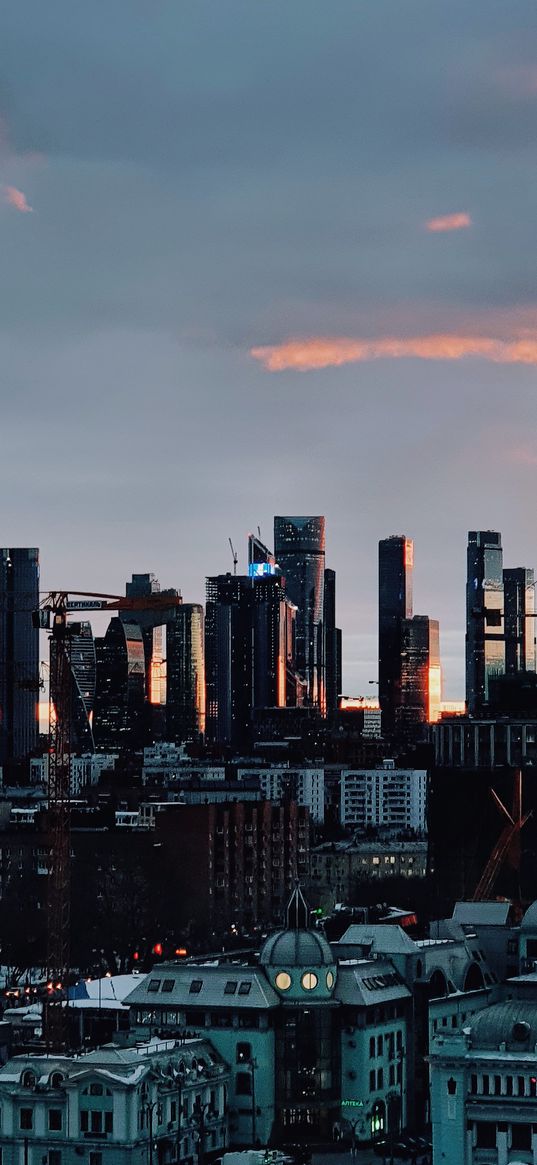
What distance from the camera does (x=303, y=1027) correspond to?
14525 centimetres

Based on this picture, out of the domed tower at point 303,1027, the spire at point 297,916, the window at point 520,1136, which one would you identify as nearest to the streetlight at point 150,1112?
the domed tower at point 303,1027

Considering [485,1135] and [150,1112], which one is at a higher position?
[150,1112]

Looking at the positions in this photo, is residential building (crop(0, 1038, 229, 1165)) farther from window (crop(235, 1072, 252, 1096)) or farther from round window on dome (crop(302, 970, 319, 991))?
round window on dome (crop(302, 970, 319, 991))

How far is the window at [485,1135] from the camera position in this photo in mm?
130250

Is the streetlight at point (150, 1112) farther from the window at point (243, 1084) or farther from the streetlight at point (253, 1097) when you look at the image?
the window at point (243, 1084)

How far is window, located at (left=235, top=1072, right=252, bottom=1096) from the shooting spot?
141750mm

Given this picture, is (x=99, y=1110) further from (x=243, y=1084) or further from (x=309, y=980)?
(x=309, y=980)

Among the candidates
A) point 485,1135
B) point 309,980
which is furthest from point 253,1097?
point 485,1135

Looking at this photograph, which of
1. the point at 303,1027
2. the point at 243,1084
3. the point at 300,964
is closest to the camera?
the point at 243,1084

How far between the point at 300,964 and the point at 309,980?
986 mm

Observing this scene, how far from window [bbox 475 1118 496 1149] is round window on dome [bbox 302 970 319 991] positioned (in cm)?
1749

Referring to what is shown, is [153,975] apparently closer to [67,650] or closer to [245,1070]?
[245,1070]

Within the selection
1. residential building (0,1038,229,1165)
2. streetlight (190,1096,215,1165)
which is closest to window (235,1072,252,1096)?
streetlight (190,1096,215,1165)

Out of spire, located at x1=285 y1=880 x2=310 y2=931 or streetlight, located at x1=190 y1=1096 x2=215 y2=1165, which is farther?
spire, located at x1=285 y1=880 x2=310 y2=931
